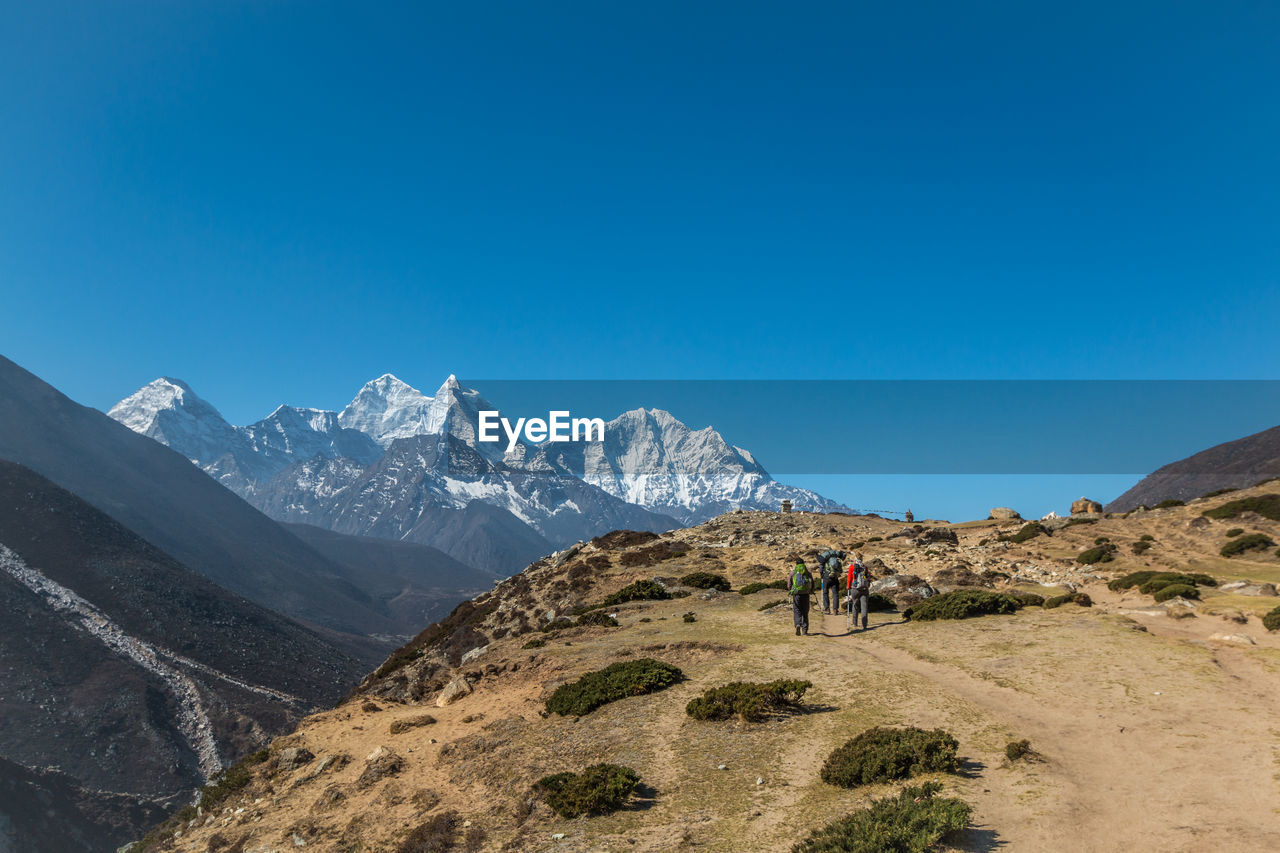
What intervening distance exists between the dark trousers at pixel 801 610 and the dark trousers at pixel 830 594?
14.0 ft

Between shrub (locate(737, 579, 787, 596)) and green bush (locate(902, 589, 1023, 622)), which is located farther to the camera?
shrub (locate(737, 579, 787, 596))

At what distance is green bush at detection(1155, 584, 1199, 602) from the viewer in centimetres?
2898

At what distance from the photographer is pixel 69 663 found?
152375mm

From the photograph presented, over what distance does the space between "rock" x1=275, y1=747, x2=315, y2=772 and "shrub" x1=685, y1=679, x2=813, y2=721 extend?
13.8 m

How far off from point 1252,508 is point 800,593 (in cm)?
4810

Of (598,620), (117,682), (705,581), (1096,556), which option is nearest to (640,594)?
(705,581)

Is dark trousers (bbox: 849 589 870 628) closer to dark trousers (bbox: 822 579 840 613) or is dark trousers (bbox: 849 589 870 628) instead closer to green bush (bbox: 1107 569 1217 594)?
dark trousers (bbox: 822 579 840 613)

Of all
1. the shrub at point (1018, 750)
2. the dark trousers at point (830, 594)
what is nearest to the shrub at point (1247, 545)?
the dark trousers at point (830, 594)

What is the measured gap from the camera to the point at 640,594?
4047 centimetres

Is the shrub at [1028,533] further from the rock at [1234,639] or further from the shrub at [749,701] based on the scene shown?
the shrub at [749,701]

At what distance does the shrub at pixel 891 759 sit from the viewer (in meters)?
13.1

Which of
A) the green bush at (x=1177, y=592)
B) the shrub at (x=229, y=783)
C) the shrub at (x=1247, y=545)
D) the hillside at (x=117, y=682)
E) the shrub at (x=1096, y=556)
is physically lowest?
the hillside at (x=117, y=682)

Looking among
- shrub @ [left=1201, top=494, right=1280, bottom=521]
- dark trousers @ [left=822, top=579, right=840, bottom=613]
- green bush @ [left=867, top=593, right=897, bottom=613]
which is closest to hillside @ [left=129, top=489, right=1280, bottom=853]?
green bush @ [left=867, top=593, right=897, bottom=613]

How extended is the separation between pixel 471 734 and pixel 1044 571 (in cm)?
3804
